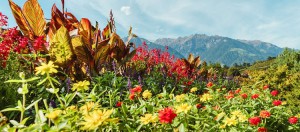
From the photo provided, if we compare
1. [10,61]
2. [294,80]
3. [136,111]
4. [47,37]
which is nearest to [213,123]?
[136,111]

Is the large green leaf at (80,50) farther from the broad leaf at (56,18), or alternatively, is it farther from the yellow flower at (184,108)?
the yellow flower at (184,108)

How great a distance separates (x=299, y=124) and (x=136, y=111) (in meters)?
1.78

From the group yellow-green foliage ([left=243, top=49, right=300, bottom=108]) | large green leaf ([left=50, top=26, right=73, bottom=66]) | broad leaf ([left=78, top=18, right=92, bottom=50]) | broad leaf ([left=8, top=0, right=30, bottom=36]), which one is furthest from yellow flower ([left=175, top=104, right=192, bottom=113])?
yellow-green foliage ([left=243, top=49, right=300, bottom=108])

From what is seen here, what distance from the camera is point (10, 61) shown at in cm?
288

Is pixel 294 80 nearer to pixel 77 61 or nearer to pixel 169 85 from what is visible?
pixel 169 85

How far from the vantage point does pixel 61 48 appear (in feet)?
11.6

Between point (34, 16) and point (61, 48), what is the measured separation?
0.94m

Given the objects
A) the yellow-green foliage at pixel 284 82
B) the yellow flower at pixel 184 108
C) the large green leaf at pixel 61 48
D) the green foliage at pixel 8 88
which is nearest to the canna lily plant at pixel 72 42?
the large green leaf at pixel 61 48

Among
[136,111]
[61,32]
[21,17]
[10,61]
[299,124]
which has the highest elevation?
[21,17]

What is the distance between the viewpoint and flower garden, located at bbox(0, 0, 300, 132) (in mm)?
1571

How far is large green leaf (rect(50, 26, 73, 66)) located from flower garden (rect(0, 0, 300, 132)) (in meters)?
0.01

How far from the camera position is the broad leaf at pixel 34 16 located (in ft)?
13.2

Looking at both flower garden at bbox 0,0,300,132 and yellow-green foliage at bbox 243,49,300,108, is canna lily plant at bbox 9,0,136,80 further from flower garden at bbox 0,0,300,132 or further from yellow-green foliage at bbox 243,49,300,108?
yellow-green foliage at bbox 243,49,300,108

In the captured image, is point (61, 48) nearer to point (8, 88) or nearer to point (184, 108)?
point (8, 88)
